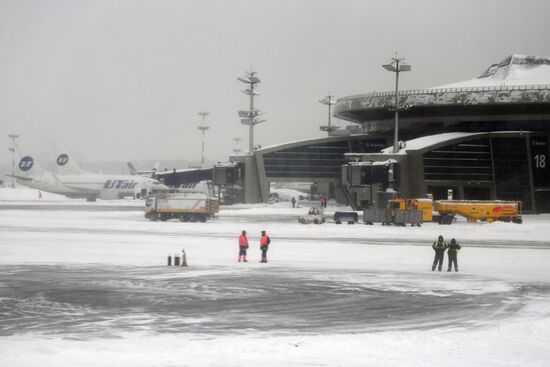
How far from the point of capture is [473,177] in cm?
9781

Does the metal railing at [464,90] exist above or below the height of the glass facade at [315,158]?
above

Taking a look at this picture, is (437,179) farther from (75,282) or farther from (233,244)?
(75,282)

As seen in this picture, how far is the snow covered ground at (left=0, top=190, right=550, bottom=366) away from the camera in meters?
17.8

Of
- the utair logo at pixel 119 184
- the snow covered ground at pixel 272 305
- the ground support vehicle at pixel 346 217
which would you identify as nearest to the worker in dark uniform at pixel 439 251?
the snow covered ground at pixel 272 305

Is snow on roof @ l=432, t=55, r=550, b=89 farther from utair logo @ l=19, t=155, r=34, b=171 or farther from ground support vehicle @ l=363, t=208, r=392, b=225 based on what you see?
utair logo @ l=19, t=155, r=34, b=171

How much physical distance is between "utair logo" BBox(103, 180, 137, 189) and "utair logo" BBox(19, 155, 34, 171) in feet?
59.4

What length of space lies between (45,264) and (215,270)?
8469 millimetres

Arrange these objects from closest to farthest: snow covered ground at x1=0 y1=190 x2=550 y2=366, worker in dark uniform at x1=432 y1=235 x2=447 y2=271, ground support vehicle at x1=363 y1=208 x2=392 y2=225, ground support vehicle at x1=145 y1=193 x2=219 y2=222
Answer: snow covered ground at x1=0 y1=190 x2=550 y2=366 < worker in dark uniform at x1=432 y1=235 x2=447 y2=271 < ground support vehicle at x1=363 y1=208 x2=392 y2=225 < ground support vehicle at x1=145 y1=193 x2=219 y2=222

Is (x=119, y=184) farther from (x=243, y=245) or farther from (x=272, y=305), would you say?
(x=272, y=305)

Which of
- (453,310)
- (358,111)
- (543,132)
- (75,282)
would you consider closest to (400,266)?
(453,310)

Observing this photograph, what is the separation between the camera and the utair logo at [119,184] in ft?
441

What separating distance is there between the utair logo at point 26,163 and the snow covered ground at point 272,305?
323ft

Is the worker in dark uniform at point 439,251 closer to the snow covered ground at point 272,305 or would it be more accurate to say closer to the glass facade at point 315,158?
the snow covered ground at point 272,305

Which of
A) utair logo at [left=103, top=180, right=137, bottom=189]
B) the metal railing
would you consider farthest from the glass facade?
utair logo at [left=103, top=180, right=137, bottom=189]
